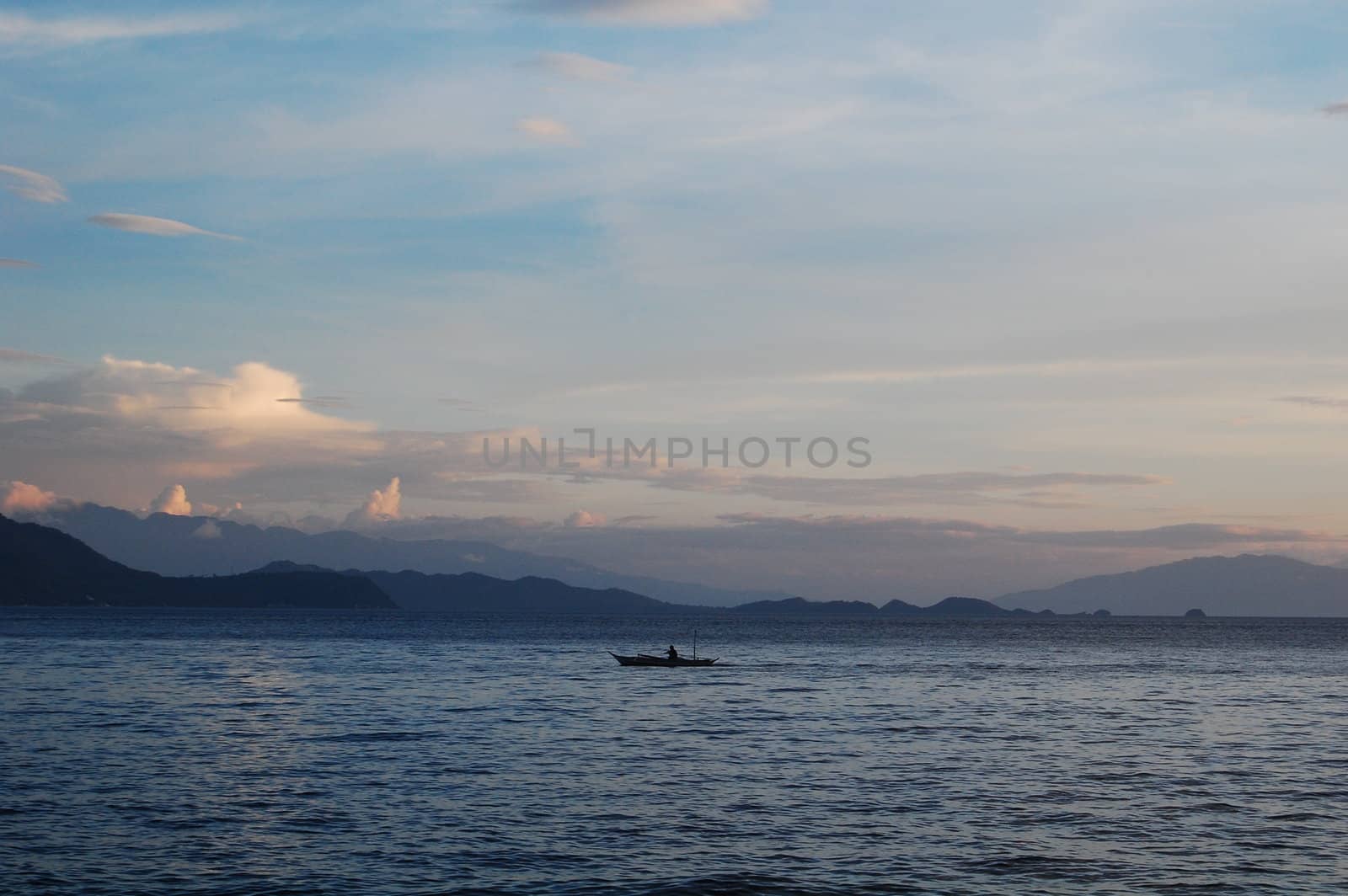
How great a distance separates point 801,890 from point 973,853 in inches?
262

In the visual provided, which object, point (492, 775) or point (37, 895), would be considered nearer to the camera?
point (37, 895)

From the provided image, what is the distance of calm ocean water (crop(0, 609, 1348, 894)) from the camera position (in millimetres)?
30984

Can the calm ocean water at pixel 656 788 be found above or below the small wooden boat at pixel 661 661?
above

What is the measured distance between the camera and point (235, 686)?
85.8m

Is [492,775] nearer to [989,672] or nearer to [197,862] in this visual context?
[197,862]

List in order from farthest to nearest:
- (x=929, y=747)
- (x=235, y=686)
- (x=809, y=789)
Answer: (x=235, y=686), (x=929, y=747), (x=809, y=789)

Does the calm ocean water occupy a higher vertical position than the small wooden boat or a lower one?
higher

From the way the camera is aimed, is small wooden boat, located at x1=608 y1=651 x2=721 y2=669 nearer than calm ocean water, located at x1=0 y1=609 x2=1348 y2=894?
No

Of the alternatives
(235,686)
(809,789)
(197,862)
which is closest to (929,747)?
(809,789)

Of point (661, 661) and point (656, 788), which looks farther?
point (661, 661)

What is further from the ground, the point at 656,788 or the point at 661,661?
the point at 656,788

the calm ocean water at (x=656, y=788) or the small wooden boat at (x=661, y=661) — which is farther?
the small wooden boat at (x=661, y=661)

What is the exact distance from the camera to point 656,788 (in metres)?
43.1

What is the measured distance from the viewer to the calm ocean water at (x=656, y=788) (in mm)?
30984
